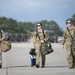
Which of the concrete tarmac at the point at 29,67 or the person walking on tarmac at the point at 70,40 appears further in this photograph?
the person walking on tarmac at the point at 70,40

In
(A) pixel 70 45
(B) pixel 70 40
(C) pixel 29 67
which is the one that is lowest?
(C) pixel 29 67

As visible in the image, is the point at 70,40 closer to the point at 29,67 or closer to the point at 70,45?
the point at 70,45

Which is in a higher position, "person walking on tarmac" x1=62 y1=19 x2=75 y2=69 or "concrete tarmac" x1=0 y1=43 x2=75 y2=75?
"person walking on tarmac" x1=62 y1=19 x2=75 y2=69

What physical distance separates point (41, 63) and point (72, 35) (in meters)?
1.90

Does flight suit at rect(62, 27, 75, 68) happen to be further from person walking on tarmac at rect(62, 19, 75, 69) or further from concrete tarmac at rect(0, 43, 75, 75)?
concrete tarmac at rect(0, 43, 75, 75)

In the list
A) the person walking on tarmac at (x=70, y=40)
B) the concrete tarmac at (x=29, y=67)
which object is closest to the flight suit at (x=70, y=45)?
the person walking on tarmac at (x=70, y=40)

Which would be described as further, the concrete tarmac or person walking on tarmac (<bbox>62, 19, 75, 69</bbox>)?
person walking on tarmac (<bbox>62, 19, 75, 69</bbox>)

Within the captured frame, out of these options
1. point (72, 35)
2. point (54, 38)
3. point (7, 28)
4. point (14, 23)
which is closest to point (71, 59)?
point (72, 35)

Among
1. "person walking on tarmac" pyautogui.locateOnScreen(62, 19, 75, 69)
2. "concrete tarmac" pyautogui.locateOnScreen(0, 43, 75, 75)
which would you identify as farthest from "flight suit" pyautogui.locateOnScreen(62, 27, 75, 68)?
"concrete tarmac" pyautogui.locateOnScreen(0, 43, 75, 75)

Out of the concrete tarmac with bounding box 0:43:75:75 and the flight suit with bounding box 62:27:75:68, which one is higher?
the flight suit with bounding box 62:27:75:68

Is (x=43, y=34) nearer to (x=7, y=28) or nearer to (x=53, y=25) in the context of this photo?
(x=7, y=28)

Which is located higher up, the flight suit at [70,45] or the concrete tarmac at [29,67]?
the flight suit at [70,45]

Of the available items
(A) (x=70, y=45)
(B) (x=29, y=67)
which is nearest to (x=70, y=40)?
(A) (x=70, y=45)

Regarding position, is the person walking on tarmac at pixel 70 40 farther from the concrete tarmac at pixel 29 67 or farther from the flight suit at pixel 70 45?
the concrete tarmac at pixel 29 67
